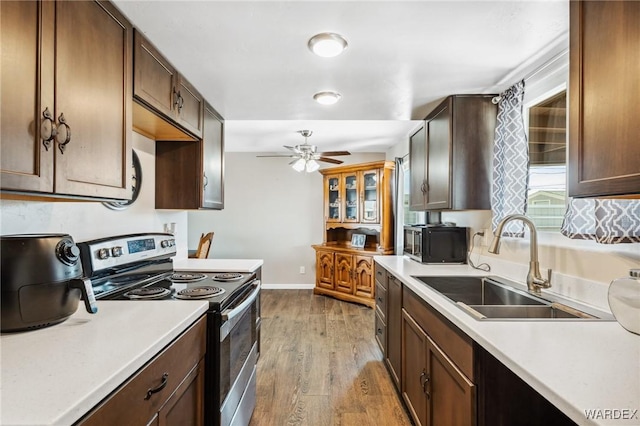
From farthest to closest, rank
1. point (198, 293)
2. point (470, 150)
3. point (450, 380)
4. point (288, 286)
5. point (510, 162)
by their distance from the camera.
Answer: point (288, 286), point (470, 150), point (510, 162), point (198, 293), point (450, 380)

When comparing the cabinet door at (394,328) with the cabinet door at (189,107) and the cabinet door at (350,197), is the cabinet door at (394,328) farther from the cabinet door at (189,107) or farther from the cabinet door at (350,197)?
the cabinet door at (350,197)

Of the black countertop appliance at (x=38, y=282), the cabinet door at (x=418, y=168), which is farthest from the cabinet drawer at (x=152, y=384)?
the cabinet door at (x=418, y=168)

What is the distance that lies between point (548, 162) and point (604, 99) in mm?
1105

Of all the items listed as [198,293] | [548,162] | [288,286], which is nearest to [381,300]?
[548,162]

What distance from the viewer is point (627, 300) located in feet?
3.56

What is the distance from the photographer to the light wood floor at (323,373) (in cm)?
209

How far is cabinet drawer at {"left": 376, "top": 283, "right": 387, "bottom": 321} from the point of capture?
2.69m

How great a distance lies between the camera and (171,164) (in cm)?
239

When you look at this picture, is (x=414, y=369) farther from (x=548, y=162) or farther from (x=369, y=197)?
(x=369, y=197)

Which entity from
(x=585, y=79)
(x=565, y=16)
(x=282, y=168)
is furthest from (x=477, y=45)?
(x=282, y=168)

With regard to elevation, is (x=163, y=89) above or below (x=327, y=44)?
below

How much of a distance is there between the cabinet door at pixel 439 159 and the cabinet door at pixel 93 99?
6.26ft

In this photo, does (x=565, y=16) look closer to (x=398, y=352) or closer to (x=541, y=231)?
(x=541, y=231)

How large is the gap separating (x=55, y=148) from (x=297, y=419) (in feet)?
6.37
